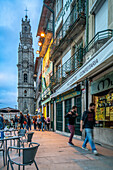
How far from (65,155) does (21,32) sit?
95.3 m

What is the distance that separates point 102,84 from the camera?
7719 millimetres

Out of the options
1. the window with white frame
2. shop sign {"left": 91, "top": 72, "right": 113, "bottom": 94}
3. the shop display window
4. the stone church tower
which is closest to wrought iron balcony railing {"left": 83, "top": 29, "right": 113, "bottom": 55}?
the window with white frame

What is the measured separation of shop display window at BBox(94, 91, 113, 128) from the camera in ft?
24.1

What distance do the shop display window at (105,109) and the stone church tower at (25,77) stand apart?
249 feet

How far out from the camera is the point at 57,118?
15.8m

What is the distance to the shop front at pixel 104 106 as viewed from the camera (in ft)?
23.3

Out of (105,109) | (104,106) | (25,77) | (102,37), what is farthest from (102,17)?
(25,77)

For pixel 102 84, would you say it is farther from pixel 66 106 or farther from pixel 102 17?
pixel 66 106

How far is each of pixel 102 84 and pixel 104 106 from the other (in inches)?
41.2

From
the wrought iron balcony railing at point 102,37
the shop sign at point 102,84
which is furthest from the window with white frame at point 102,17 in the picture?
the shop sign at point 102,84

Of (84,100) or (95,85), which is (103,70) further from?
(84,100)

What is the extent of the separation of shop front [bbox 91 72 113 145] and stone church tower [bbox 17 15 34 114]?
75.9m

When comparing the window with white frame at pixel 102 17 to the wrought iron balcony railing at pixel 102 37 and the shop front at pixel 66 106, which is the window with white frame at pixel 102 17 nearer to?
the wrought iron balcony railing at pixel 102 37

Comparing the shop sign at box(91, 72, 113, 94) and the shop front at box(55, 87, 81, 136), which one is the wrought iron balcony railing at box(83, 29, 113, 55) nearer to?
the shop sign at box(91, 72, 113, 94)
